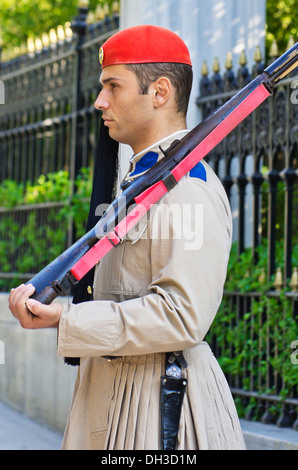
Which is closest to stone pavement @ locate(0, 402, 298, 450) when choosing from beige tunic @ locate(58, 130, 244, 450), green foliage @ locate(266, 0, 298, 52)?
beige tunic @ locate(58, 130, 244, 450)

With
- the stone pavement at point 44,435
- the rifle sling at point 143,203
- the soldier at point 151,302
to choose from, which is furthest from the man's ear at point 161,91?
the stone pavement at point 44,435

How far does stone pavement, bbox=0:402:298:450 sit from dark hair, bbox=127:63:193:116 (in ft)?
8.45

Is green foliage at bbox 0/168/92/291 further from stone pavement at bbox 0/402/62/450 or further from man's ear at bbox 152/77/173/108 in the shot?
man's ear at bbox 152/77/173/108

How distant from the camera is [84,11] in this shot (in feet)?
24.2

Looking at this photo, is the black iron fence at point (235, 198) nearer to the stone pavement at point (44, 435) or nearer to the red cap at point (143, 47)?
the stone pavement at point (44, 435)

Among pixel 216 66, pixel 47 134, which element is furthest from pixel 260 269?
pixel 47 134

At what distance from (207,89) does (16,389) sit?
11.4 feet

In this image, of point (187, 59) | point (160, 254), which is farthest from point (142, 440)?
point (187, 59)

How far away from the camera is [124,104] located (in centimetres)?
253

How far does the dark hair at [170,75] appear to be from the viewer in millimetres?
2512

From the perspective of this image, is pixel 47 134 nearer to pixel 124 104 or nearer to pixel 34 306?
pixel 124 104

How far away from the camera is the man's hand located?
7.36 feet

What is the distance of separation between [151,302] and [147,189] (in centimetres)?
35
